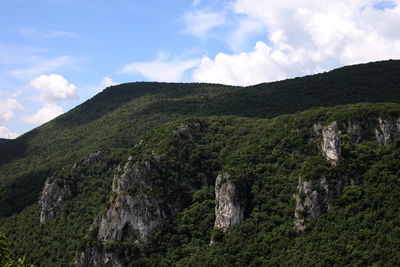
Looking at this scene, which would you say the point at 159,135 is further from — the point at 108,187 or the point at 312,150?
the point at 312,150

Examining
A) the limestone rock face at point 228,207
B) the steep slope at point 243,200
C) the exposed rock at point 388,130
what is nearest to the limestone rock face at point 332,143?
the steep slope at point 243,200

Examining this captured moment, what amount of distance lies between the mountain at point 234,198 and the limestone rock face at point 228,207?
260mm

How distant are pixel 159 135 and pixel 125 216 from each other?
3577 cm

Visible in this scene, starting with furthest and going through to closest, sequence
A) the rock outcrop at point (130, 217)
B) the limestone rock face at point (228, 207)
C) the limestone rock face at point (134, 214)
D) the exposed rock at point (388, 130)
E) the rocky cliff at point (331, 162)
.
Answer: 1. the limestone rock face at point (134, 214)
2. the rock outcrop at point (130, 217)
3. the limestone rock face at point (228, 207)
4. the exposed rock at point (388, 130)
5. the rocky cliff at point (331, 162)

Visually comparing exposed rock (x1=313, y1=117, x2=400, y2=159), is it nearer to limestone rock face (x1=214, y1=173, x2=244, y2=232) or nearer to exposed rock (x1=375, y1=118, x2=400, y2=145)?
exposed rock (x1=375, y1=118, x2=400, y2=145)

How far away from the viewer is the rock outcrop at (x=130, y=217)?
377 feet

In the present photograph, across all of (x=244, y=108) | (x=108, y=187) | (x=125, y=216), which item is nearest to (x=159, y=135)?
(x=108, y=187)

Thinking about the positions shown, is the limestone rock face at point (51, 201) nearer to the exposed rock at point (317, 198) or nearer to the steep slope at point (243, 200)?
the steep slope at point (243, 200)

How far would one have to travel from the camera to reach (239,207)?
110 metres

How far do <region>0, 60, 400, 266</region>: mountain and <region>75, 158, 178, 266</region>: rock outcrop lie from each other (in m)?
0.27

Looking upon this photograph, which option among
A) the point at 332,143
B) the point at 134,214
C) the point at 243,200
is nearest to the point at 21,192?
the point at 134,214

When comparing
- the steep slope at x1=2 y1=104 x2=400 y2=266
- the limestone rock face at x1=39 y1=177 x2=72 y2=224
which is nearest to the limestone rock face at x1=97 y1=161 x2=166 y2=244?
the steep slope at x1=2 y1=104 x2=400 y2=266

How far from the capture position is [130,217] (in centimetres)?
11700

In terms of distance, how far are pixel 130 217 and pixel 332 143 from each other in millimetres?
54035
